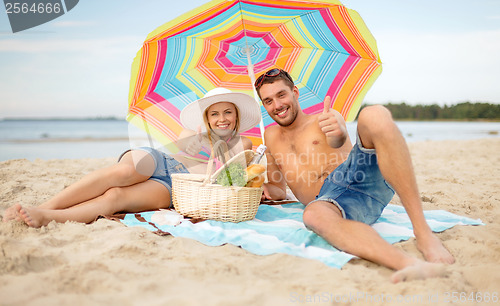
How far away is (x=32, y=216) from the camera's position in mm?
2283

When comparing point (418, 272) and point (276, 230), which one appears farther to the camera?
point (276, 230)

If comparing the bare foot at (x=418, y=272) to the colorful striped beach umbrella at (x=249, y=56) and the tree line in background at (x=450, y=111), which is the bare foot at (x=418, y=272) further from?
the tree line in background at (x=450, y=111)

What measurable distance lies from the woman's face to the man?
430 millimetres

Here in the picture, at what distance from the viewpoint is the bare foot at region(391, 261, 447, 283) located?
1.59m

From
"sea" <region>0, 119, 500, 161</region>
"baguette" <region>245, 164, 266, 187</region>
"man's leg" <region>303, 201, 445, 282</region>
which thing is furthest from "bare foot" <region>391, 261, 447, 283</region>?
"sea" <region>0, 119, 500, 161</region>

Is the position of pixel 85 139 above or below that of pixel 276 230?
above

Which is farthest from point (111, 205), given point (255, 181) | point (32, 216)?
point (255, 181)

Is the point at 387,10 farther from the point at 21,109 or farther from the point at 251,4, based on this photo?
the point at 21,109

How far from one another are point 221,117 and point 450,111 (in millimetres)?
28053

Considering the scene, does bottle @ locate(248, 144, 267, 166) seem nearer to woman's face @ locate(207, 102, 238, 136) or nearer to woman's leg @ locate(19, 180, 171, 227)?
woman's face @ locate(207, 102, 238, 136)

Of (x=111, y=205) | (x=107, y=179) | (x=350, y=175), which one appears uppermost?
(x=107, y=179)

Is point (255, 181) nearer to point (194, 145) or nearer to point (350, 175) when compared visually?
point (350, 175)

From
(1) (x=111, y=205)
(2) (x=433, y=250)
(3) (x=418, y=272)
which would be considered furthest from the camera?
(1) (x=111, y=205)

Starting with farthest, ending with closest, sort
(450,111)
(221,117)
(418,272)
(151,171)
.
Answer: (450,111)
(221,117)
(151,171)
(418,272)
